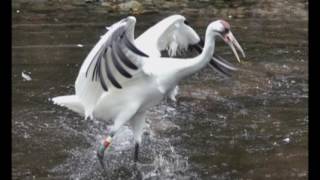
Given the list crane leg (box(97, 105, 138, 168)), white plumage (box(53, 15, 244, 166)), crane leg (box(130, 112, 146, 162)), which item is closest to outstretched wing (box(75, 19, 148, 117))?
white plumage (box(53, 15, 244, 166))

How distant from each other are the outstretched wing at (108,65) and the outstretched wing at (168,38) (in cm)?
36

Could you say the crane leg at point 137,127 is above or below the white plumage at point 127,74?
below

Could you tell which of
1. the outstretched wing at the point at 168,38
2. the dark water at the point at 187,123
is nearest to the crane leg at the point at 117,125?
the dark water at the point at 187,123

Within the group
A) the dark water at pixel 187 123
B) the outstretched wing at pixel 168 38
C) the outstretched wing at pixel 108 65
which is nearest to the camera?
the outstretched wing at pixel 108 65

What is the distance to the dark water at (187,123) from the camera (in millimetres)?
5949

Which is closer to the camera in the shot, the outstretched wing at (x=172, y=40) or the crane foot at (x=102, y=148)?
the crane foot at (x=102, y=148)

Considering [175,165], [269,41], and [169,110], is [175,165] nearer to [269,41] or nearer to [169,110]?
[169,110]

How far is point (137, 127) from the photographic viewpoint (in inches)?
250

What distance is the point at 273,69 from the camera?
8969 mm

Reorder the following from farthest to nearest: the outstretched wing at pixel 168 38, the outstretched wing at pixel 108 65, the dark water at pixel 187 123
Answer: the outstretched wing at pixel 168 38 → the dark water at pixel 187 123 → the outstretched wing at pixel 108 65

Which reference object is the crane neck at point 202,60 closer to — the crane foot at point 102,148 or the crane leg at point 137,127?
the crane leg at point 137,127
